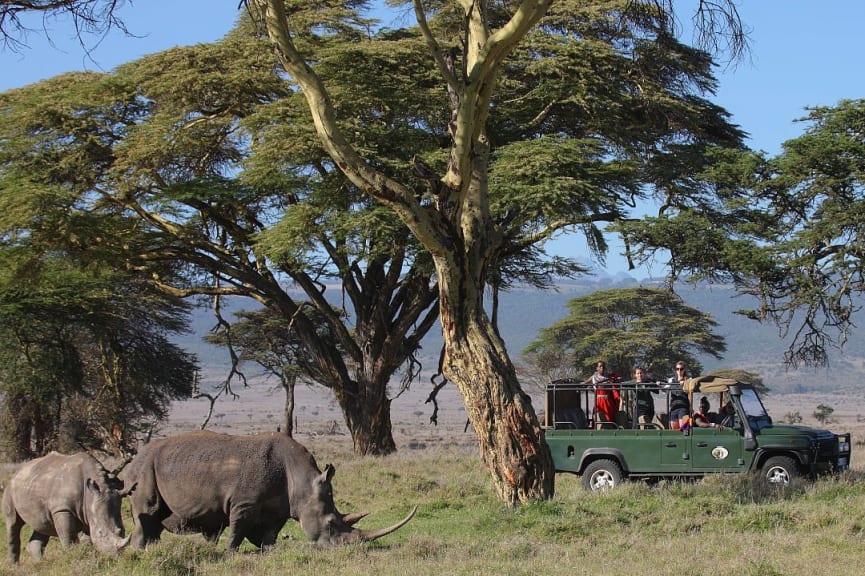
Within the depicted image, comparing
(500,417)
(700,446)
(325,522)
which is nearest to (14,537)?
(325,522)

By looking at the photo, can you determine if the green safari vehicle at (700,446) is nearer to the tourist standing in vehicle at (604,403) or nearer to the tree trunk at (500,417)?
the tourist standing in vehicle at (604,403)

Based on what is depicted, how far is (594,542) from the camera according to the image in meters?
10.9

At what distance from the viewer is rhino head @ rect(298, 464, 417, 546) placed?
1090 centimetres

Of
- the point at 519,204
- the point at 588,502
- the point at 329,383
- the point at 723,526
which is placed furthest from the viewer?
the point at 329,383

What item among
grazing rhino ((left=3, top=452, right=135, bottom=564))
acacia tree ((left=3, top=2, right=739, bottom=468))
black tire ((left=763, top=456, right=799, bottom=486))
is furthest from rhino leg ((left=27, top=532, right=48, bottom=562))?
acacia tree ((left=3, top=2, right=739, bottom=468))

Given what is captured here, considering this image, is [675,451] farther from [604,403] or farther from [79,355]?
[79,355]

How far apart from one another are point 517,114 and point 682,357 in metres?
20.8

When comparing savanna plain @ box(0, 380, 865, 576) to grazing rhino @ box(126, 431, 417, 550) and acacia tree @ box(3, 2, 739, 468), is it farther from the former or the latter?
acacia tree @ box(3, 2, 739, 468)

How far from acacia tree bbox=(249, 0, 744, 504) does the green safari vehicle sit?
9.44ft

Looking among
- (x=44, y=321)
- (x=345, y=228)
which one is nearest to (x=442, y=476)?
(x=345, y=228)

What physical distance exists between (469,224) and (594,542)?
460 centimetres

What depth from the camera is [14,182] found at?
2473 cm

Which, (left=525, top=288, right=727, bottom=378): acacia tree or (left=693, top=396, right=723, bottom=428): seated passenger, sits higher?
(left=525, top=288, right=727, bottom=378): acacia tree

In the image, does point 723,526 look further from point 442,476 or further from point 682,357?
point 682,357
